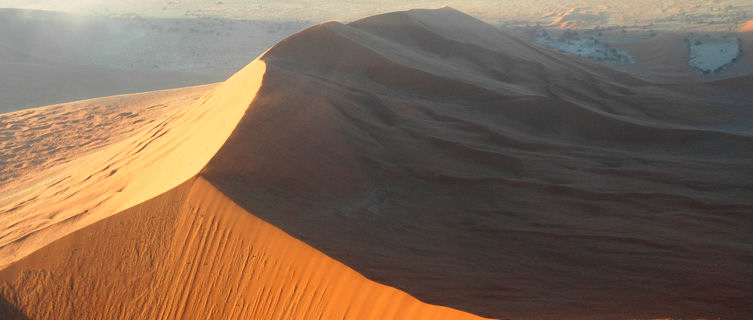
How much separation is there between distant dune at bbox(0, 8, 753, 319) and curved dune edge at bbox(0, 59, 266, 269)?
5 centimetres

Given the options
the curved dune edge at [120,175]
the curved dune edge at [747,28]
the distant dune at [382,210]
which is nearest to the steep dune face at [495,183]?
the distant dune at [382,210]

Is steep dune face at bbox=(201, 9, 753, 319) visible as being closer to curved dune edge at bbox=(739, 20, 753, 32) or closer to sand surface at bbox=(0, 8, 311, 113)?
curved dune edge at bbox=(739, 20, 753, 32)

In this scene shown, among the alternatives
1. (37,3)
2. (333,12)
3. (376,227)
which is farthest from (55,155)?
(37,3)

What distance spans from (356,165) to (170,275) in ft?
7.87

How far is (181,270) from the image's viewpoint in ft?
15.4

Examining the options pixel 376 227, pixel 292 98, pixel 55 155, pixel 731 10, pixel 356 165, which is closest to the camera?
pixel 376 227

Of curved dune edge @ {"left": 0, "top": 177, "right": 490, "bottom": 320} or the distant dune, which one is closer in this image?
the distant dune

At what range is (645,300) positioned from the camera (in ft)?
11.5

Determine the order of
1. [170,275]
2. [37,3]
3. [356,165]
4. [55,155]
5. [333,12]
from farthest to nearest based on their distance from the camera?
[37,3] < [333,12] < [55,155] < [356,165] < [170,275]

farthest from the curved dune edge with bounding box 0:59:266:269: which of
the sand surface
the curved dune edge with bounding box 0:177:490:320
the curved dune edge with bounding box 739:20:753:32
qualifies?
the curved dune edge with bounding box 739:20:753:32

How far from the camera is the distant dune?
393 centimetres

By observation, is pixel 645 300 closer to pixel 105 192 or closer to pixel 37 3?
pixel 105 192

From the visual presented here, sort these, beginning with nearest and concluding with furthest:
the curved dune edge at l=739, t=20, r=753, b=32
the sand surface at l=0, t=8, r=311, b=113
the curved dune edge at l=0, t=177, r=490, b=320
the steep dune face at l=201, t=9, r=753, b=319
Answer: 1. the steep dune face at l=201, t=9, r=753, b=319
2. the curved dune edge at l=0, t=177, r=490, b=320
3. the sand surface at l=0, t=8, r=311, b=113
4. the curved dune edge at l=739, t=20, r=753, b=32

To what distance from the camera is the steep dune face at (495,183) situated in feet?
12.8
